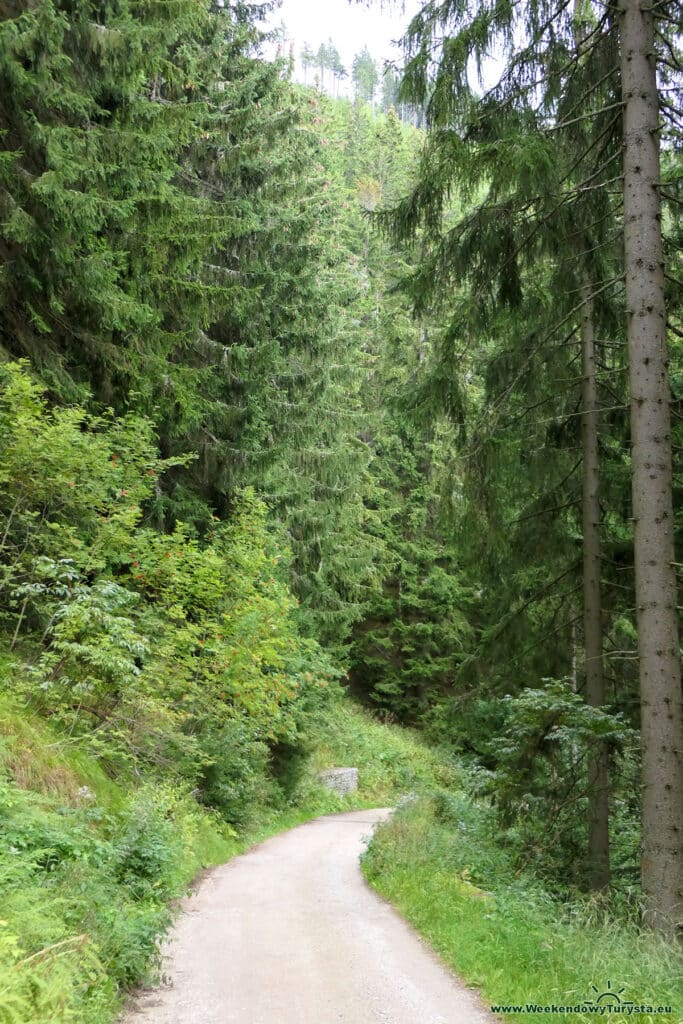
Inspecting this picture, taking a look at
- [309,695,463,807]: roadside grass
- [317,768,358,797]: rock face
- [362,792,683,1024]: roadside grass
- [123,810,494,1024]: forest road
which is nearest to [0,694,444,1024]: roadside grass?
[123,810,494,1024]: forest road

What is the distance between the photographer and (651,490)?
661 centimetres

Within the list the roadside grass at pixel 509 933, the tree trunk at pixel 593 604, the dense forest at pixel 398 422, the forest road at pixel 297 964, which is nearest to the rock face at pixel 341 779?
the dense forest at pixel 398 422

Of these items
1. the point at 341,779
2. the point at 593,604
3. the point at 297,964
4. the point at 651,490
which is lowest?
the point at 341,779

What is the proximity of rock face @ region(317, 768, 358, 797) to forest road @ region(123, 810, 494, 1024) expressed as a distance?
12053 mm

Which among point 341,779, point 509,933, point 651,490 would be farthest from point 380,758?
point 651,490

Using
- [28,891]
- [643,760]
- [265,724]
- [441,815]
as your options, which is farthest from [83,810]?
[441,815]

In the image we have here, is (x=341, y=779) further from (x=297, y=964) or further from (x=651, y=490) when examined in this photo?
(x=651, y=490)

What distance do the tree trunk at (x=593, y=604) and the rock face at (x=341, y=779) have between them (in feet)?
48.5

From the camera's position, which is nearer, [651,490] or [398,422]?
[651,490]

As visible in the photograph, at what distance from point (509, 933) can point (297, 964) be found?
1.90m

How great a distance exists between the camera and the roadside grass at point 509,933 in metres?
5.11

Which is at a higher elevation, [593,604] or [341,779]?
[593,604]

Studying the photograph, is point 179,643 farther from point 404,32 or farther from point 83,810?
point 404,32

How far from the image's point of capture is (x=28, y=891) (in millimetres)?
4836
